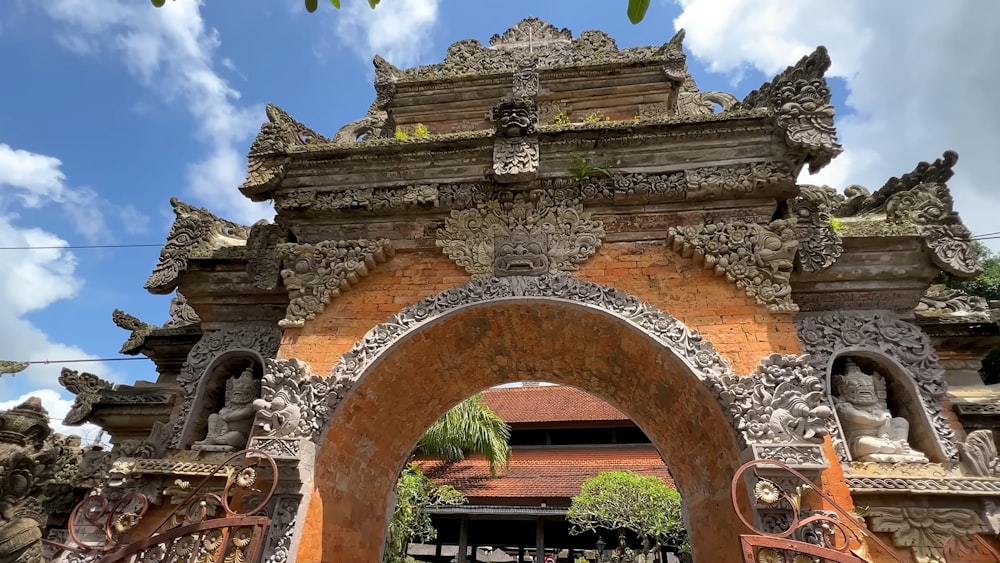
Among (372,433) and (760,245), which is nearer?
(760,245)

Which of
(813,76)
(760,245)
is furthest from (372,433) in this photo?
(813,76)

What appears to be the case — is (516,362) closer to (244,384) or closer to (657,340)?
(657,340)

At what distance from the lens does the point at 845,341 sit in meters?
5.50

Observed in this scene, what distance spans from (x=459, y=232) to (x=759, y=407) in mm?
3551

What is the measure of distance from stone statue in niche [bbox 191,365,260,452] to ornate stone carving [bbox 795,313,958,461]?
6.02 m

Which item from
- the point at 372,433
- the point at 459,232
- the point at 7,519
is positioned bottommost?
the point at 7,519

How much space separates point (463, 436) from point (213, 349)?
298 inches

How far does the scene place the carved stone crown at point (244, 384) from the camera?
247 inches

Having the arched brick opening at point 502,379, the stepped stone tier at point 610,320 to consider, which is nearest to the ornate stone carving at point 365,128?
the stepped stone tier at point 610,320

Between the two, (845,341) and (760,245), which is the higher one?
(760,245)

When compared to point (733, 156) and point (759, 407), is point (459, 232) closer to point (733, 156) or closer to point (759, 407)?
point (733, 156)

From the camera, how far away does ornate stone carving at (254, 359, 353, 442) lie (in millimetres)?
5180

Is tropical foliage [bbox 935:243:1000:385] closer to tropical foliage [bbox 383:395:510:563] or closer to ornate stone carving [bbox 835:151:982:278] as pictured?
ornate stone carving [bbox 835:151:982:278]

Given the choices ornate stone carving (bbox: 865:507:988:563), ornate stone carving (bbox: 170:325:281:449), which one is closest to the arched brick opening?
ornate stone carving (bbox: 865:507:988:563)
